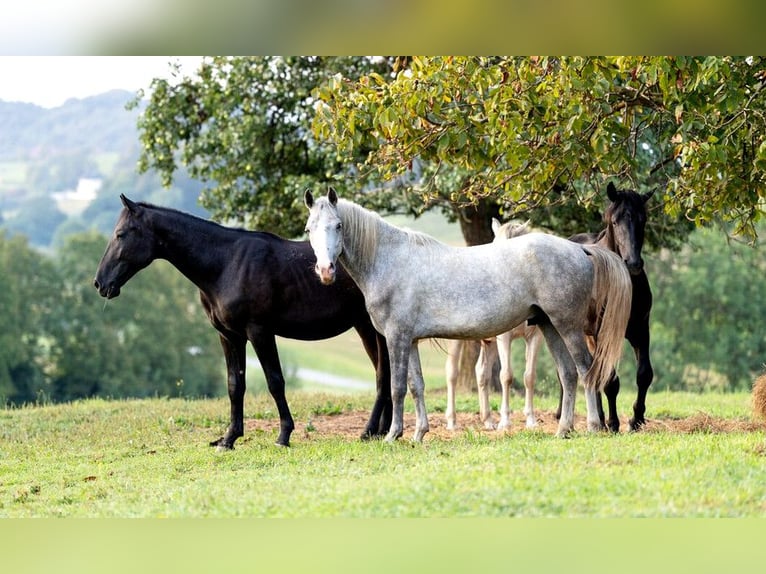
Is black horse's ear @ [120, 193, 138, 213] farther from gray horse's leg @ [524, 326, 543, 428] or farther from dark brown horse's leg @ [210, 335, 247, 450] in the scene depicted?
gray horse's leg @ [524, 326, 543, 428]

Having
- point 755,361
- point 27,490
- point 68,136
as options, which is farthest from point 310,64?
point 68,136

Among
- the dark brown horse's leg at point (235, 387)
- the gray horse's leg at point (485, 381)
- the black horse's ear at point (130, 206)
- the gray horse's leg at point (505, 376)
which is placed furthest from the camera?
the gray horse's leg at point (485, 381)

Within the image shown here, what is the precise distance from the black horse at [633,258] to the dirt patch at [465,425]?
533mm

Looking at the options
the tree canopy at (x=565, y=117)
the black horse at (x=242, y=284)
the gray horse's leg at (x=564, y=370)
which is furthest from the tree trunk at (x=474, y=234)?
the gray horse's leg at (x=564, y=370)

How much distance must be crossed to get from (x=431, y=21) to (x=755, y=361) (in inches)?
1888

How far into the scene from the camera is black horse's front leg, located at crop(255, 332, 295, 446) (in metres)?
10.7

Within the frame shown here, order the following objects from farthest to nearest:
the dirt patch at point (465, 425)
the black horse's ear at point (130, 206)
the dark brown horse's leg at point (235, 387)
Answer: the dirt patch at point (465, 425) < the dark brown horse's leg at point (235, 387) < the black horse's ear at point (130, 206)

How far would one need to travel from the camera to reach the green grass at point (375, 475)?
20.5 ft

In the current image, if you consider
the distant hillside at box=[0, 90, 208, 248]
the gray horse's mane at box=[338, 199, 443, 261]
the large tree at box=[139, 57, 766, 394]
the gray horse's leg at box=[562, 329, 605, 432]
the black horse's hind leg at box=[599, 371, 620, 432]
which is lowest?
the black horse's hind leg at box=[599, 371, 620, 432]

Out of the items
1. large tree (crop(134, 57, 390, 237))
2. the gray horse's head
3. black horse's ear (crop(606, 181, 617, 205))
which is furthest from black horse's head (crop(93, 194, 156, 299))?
large tree (crop(134, 57, 390, 237))

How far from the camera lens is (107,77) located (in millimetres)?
74438

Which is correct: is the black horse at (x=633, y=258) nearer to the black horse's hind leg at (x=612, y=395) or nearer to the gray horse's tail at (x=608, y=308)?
the black horse's hind leg at (x=612, y=395)

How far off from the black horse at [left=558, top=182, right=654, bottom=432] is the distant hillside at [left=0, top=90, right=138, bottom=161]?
95935 millimetres

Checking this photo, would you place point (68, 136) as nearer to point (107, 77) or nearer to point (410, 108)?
point (107, 77)
